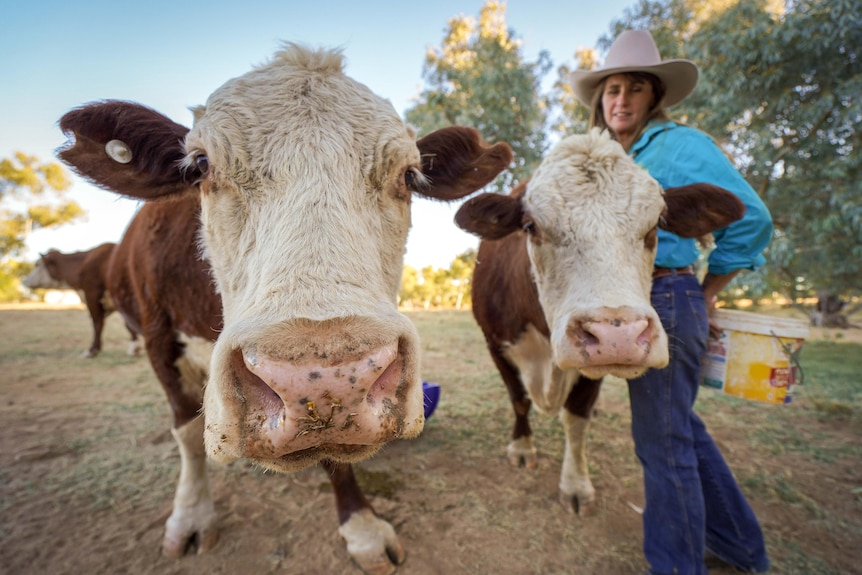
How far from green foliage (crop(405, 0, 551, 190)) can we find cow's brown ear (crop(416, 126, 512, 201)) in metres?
7.31

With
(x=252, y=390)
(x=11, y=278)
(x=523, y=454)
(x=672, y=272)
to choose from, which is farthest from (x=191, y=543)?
(x=11, y=278)

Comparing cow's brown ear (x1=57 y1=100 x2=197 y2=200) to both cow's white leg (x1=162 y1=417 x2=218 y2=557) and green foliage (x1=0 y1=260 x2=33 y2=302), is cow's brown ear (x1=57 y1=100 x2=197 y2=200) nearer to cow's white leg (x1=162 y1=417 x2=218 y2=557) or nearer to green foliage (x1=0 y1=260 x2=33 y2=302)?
cow's white leg (x1=162 y1=417 x2=218 y2=557)

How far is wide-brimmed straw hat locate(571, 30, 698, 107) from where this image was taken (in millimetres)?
2336

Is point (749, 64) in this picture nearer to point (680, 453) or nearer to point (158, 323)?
point (680, 453)

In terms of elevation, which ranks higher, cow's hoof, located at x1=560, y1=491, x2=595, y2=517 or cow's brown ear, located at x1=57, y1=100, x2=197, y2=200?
cow's brown ear, located at x1=57, y1=100, x2=197, y2=200

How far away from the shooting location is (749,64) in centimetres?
732

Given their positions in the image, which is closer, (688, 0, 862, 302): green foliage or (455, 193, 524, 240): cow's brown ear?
(455, 193, 524, 240): cow's brown ear

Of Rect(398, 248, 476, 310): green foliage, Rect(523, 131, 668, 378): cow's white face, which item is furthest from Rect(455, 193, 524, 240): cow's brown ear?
Rect(398, 248, 476, 310): green foliage

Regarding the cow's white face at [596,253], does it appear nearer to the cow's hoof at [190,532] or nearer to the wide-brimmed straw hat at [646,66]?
the wide-brimmed straw hat at [646,66]

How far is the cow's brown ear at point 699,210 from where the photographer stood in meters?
1.93

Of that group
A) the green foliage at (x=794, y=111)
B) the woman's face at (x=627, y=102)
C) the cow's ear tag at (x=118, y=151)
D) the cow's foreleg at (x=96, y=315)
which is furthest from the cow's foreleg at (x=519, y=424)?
the cow's foreleg at (x=96, y=315)

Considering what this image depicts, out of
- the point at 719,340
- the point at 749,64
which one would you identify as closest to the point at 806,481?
the point at 719,340

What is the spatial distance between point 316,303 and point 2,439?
471cm

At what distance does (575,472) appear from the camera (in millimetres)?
2930
